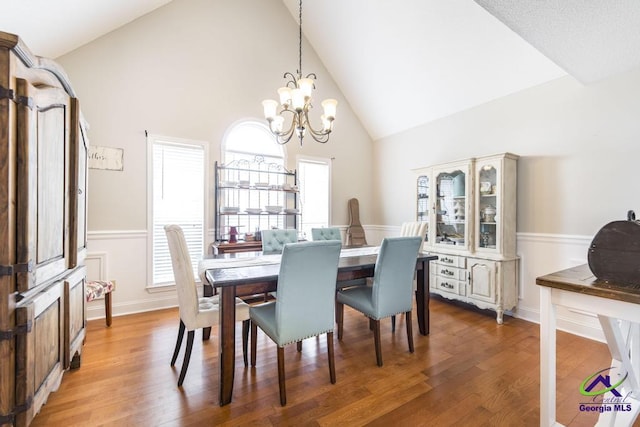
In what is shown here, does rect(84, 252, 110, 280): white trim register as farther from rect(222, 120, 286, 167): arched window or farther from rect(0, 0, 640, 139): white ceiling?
rect(0, 0, 640, 139): white ceiling

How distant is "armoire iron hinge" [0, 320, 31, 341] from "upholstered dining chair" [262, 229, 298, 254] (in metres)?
1.91

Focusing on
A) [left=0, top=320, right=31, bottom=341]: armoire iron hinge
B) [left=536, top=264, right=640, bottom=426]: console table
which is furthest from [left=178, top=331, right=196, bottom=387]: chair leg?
[left=536, top=264, right=640, bottom=426]: console table

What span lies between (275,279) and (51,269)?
124 cm

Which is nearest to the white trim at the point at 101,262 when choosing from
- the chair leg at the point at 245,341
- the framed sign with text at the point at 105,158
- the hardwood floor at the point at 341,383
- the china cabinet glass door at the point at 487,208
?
the hardwood floor at the point at 341,383

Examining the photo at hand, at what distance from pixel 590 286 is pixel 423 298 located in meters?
1.60

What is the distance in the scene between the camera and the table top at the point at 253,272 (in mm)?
1713

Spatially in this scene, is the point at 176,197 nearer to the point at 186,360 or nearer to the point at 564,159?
the point at 186,360

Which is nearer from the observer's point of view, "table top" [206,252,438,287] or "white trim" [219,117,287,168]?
"table top" [206,252,438,287]

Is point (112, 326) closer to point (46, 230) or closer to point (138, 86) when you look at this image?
point (46, 230)

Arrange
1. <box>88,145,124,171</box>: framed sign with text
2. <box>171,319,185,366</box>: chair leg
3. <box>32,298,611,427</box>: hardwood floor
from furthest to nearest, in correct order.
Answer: <box>88,145,124,171</box>: framed sign with text → <box>171,319,185,366</box>: chair leg → <box>32,298,611,427</box>: hardwood floor

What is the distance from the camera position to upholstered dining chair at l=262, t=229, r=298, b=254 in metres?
3.06

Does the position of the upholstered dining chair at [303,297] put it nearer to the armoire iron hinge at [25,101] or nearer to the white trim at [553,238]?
the armoire iron hinge at [25,101]

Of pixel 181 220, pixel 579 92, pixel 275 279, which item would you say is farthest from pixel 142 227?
pixel 579 92

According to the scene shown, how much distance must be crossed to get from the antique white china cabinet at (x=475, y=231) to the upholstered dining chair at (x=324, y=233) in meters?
1.38
